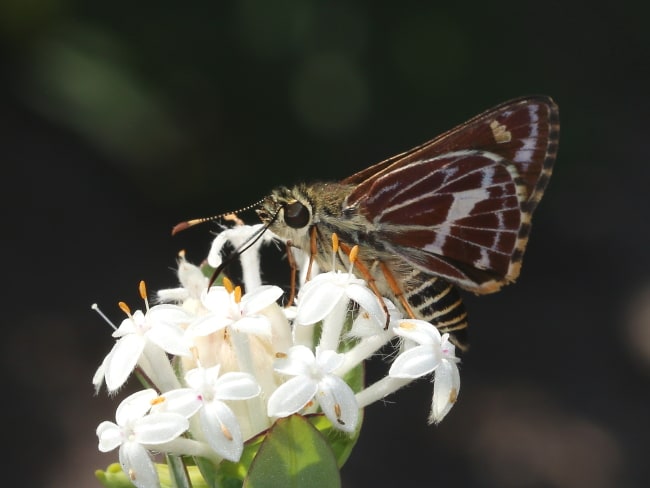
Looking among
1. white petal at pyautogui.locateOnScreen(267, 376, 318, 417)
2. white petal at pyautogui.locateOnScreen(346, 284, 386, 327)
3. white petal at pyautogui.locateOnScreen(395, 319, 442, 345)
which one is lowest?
white petal at pyautogui.locateOnScreen(395, 319, 442, 345)

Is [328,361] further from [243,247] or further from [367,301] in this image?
[243,247]

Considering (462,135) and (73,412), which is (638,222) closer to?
(73,412)

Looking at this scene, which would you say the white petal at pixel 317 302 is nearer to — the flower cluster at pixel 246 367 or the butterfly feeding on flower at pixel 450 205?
the flower cluster at pixel 246 367

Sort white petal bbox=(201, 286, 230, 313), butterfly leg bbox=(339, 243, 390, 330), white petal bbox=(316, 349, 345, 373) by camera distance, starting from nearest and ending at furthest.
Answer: white petal bbox=(316, 349, 345, 373), white petal bbox=(201, 286, 230, 313), butterfly leg bbox=(339, 243, 390, 330)

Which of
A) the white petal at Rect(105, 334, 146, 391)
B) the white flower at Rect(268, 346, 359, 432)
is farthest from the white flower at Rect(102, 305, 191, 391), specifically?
the white flower at Rect(268, 346, 359, 432)

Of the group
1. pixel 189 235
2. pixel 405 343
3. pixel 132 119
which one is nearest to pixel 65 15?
pixel 132 119

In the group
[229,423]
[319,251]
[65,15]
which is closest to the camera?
[229,423]

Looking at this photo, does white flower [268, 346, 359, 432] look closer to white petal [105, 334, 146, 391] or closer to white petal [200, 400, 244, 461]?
white petal [200, 400, 244, 461]

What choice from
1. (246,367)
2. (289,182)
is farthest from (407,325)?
(289,182)
